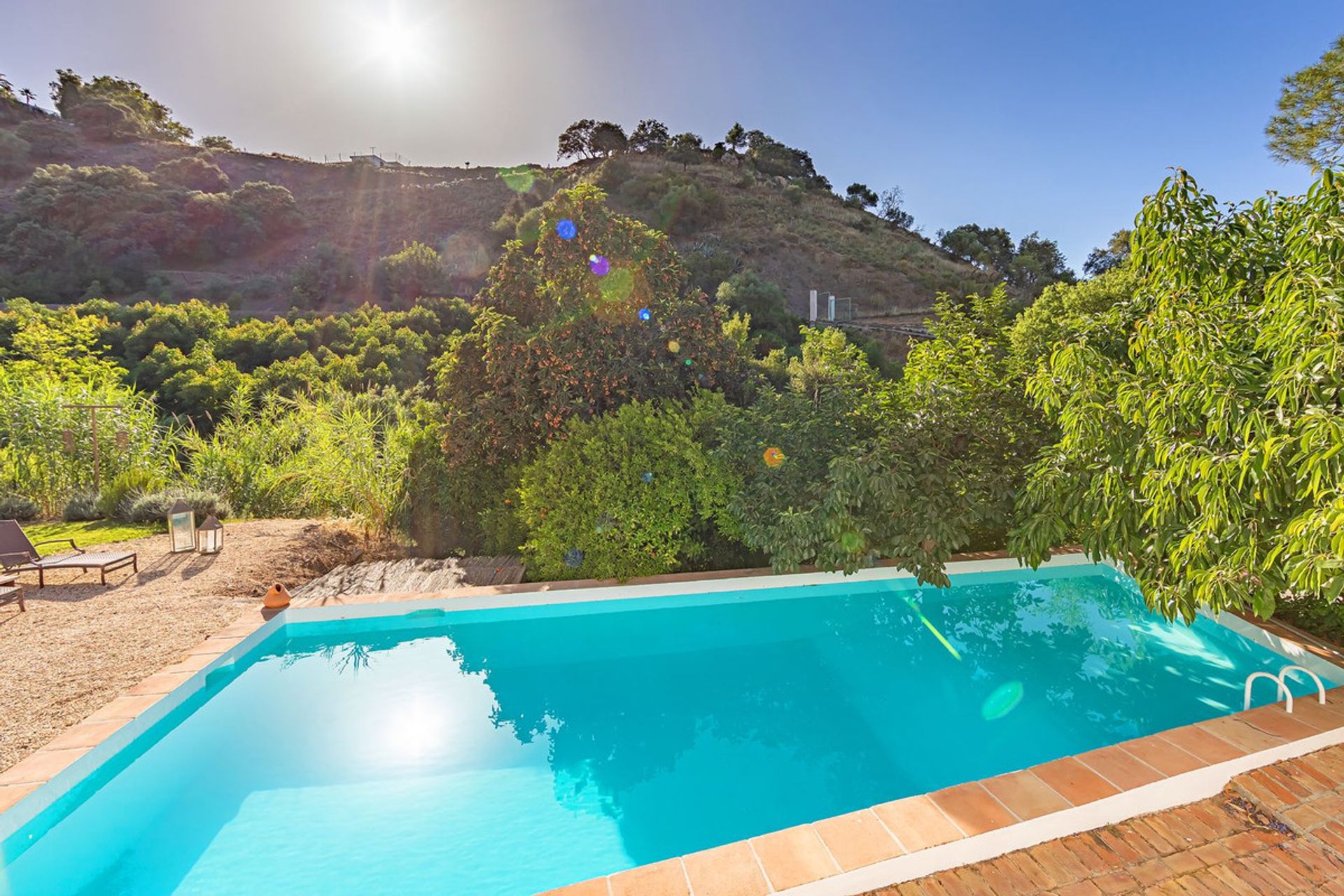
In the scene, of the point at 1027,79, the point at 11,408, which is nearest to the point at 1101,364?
Result: the point at 1027,79

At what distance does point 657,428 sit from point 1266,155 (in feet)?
53.2

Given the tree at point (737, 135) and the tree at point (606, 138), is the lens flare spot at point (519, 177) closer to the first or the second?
the tree at point (606, 138)

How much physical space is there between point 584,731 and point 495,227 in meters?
30.2

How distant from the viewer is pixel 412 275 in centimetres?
2834

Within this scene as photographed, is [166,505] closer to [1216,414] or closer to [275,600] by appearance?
[275,600]

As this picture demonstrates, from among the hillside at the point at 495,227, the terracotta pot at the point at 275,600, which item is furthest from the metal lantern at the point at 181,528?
the hillside at the point at 495,227

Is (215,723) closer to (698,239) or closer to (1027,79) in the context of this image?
(1027,79)

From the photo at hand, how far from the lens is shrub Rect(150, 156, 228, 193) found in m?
34.6

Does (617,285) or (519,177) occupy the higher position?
(519,177)

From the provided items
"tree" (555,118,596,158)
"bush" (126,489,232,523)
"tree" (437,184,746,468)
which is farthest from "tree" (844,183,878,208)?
"bush" (126,489,232,523)

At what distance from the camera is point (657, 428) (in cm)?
598

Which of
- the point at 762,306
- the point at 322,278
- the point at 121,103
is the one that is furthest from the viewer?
the point at 121,103

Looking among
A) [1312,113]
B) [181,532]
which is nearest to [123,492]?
[181,532]

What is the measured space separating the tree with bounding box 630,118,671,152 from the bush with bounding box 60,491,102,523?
127ft
